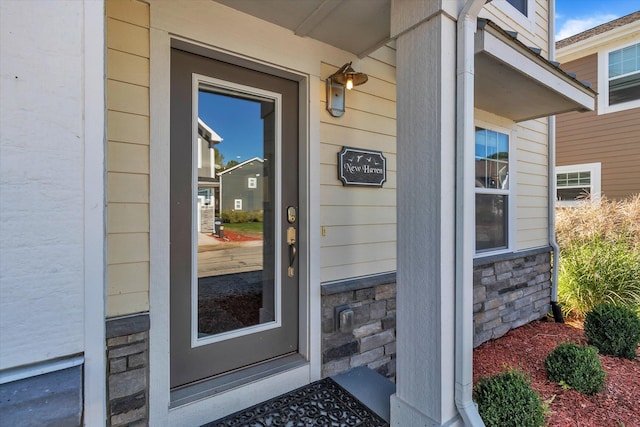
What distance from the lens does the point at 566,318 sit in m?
4.38

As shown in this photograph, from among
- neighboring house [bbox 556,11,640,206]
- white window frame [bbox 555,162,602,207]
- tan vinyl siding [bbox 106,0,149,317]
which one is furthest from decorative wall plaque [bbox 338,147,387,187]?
neighboring house [bbox 556,11,640,206]

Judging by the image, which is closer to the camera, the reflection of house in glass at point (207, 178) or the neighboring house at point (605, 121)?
the reflection of house in glass at point (207, 178)

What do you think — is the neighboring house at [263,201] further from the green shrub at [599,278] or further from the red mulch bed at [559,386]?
the green shrub at [599,278]

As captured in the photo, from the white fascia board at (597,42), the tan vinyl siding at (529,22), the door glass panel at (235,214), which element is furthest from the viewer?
the white fascia board at (597,42)

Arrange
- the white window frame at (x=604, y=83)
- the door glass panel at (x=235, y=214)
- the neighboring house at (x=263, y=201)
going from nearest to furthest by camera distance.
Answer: the neighboring house at (x=263, y=201) → the door glass panel at (x=235, y=214) → the white window frame at (x=604, y=83)

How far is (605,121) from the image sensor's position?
725 centimetres

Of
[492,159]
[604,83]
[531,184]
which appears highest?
[604,83]

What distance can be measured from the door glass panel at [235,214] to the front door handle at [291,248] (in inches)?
4.3

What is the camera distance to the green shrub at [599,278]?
13.4 ft

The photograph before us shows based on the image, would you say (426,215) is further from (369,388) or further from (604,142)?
(604,142)

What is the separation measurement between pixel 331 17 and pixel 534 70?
182cm

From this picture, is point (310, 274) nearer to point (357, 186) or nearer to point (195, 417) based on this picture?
point (357, 186)

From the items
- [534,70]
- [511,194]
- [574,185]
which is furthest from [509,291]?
[574,185]

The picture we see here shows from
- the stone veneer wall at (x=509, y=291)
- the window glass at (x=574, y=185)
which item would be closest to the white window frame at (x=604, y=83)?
the window glass at (x=574, y=185)
